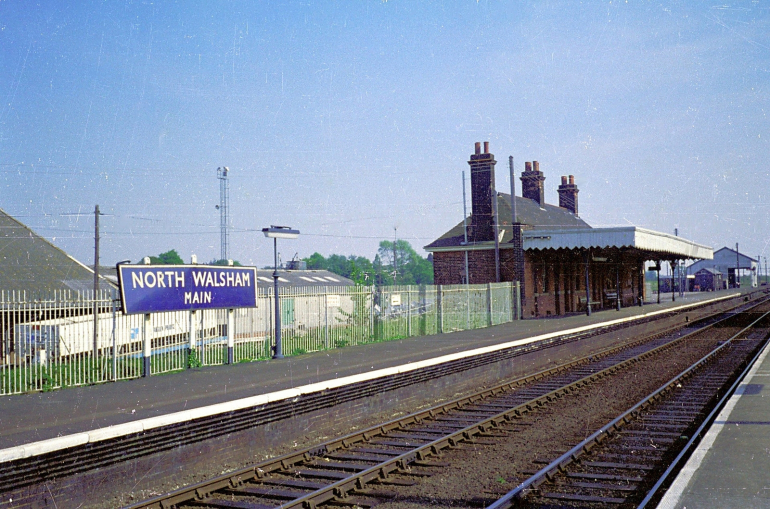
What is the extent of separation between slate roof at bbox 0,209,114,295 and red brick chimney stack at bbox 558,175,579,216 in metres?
37.7

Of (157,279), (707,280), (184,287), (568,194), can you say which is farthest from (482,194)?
(707,280)

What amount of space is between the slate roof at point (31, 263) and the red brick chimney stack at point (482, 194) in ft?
60.6

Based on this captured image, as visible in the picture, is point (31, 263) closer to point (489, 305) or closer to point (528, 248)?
point (489, 305)

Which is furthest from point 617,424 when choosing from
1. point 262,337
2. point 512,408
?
point 262,337

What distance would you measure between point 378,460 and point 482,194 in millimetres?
27039

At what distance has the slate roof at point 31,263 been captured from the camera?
1998 centimetres

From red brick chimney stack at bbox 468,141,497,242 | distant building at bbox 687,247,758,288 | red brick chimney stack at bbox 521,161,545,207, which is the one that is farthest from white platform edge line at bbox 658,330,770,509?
distant building at bbox 687,247,758,288

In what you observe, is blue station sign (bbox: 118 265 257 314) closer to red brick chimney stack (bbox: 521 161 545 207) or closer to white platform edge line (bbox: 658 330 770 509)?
white platform edge line (bbox: 658 330 770 509)

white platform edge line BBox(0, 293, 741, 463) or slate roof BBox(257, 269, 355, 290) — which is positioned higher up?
slate roof BBox(257, 269, 355, 290)

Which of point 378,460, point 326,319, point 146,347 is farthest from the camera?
point 326,319

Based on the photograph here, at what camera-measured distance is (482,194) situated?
34.4m

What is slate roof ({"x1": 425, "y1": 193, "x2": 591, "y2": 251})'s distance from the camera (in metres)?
35.2

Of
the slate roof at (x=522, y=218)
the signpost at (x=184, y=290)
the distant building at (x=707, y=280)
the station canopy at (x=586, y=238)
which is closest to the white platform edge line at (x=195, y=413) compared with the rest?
the signpost at (x=184, y=290)

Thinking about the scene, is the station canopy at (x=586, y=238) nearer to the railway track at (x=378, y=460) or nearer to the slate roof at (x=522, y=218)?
the slate roof at (x=522, y=218)
